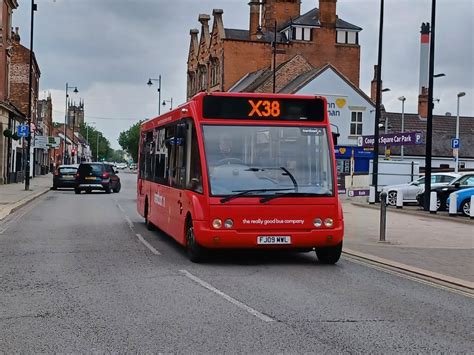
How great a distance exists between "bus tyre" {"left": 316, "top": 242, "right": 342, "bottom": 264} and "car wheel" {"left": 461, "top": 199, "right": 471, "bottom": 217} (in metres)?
14.0

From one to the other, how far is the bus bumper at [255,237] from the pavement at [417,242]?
1.40 meters

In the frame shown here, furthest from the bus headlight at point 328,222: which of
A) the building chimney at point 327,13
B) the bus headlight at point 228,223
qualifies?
the building chimney at point 327,13

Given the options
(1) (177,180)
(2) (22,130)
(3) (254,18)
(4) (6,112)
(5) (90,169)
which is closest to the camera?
(1) (177,180)

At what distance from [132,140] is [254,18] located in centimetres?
8870

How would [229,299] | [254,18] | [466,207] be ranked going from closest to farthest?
1. [229,299]
2. [466,207]
3. [254,18]

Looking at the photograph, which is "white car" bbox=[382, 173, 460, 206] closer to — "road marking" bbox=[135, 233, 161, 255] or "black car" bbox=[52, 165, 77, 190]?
"road marking" bbox=[135, 233, 161, 255]

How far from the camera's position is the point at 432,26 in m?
26.3

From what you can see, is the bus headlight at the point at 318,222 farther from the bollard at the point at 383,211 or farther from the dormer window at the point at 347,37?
the dormer window at the point at 347,37

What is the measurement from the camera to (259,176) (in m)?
11.7

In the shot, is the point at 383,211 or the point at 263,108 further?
the point at 383,211

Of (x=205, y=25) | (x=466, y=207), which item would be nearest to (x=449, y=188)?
(x=466, y=207)

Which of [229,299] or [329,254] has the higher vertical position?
[329,254]

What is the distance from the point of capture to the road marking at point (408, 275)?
403 inches

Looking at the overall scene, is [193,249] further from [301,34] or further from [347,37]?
[347,37]
